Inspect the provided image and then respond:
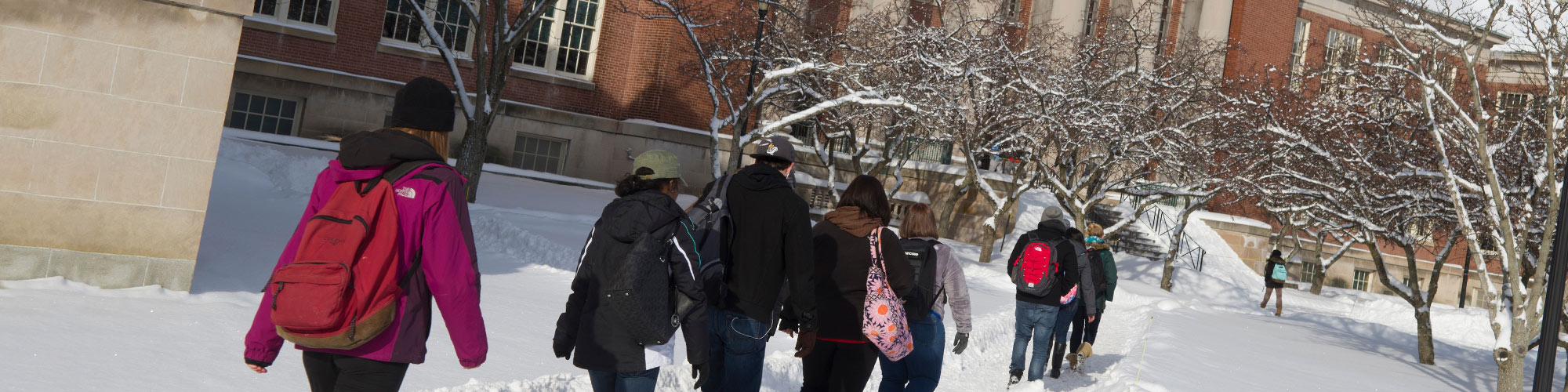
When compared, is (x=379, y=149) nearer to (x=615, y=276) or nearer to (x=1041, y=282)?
(x=615, y=276)

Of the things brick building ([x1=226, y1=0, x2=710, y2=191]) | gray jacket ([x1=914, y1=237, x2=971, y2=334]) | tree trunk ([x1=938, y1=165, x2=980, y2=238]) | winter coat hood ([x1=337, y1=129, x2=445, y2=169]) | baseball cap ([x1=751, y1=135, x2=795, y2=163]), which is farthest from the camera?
tree trunk ([x1=938, y1=165, x2=980, y2=238])

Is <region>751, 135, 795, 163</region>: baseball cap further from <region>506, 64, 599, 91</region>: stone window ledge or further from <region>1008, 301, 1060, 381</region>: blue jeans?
<region>506, 64, 599, 91</region>: stone window ledge

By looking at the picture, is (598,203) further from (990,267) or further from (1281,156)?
(1281,156)

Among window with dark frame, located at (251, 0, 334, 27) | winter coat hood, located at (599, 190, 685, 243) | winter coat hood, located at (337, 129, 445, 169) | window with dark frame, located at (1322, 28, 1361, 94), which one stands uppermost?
window with dark frame, located at (1322, 28, 1361, 94)

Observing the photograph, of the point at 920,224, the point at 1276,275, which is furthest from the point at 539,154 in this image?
the point at 920,224

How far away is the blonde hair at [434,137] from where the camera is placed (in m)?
3.47

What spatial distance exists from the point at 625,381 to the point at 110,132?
583 centimetres

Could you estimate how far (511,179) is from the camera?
23.4m

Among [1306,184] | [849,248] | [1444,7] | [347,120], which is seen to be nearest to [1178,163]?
[1306,184]

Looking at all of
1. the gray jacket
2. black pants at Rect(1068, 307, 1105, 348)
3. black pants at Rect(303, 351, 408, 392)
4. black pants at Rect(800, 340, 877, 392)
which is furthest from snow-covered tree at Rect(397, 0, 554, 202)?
black pants at Rect(303, 351, 408, 392)

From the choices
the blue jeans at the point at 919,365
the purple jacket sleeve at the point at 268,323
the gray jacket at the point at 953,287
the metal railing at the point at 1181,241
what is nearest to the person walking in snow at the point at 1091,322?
the gray jacket at the point at 953,287

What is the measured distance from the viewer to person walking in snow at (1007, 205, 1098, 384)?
887 centimetres

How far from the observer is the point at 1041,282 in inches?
348

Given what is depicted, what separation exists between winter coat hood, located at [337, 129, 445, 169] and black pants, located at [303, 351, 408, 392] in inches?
22.5
